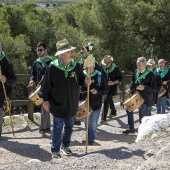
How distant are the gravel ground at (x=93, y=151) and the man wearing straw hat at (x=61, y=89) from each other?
1.73 ft

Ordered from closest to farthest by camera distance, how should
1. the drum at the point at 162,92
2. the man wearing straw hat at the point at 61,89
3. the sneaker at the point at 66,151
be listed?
the man wearing straw hat at the point at 61,89, the sneaker at the point at 66,151, the drum at the point at 162,92

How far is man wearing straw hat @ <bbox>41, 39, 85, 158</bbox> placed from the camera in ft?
17.6

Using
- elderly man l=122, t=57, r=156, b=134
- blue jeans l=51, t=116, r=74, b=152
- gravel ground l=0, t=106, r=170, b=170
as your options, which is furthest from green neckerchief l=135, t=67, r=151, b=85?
blue jeans l=51, t=116, r=74, b=152

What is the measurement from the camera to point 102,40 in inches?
900

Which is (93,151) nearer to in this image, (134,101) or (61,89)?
(61,89)

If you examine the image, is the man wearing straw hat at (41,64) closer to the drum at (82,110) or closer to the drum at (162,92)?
the drum at (82,110)

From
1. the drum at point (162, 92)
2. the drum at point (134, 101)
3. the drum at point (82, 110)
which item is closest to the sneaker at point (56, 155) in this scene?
the drum at point (82, 110)

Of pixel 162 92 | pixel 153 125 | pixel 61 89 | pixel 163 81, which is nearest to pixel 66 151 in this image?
pixel 61 89

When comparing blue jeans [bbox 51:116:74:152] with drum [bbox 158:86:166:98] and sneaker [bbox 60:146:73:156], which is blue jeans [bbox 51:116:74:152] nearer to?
sneaker [bbox 60:146:73:156]

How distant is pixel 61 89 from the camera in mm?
5387

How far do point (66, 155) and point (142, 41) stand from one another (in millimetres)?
18491

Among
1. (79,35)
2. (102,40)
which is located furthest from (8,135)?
(102,40)

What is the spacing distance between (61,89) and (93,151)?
110cm

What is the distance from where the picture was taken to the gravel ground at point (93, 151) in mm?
4629
